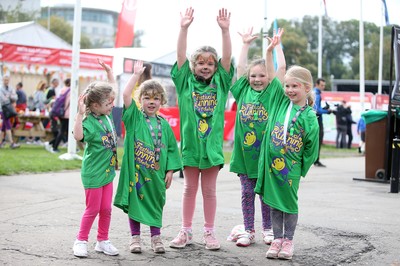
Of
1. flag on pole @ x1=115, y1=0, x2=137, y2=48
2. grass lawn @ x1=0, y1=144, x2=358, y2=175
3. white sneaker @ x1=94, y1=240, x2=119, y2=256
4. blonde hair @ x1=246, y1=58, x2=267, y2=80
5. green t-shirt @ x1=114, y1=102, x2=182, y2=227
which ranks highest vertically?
flag on pole @ x1=115, y1=0, x2=137, y2=48

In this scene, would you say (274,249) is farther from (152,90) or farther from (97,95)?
(97,95)

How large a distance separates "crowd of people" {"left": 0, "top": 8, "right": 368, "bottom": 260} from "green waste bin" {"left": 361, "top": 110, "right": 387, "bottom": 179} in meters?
6.22

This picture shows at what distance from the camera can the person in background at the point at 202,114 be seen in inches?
216

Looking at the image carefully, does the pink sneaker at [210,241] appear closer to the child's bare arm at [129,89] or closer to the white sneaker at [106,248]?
the white sneaker at [106,248]

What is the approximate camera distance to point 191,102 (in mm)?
5539

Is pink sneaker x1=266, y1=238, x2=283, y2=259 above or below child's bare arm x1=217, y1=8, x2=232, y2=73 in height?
Result: below

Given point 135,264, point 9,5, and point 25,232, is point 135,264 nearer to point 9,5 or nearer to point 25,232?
point 25,232

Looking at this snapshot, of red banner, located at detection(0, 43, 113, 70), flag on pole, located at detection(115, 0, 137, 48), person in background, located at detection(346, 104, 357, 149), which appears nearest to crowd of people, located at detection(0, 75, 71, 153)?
red banner, located at detection(0, 43, 113, 70)

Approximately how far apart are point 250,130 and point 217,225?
143 cm

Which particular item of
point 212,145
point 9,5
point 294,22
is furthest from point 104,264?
point 294,22

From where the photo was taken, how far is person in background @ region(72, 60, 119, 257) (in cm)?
507

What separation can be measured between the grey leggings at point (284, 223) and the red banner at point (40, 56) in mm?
15452

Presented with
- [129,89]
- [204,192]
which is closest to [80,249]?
[204,192]

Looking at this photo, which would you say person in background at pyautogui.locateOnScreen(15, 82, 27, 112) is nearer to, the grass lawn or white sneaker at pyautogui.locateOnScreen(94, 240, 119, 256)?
the grass lawn
